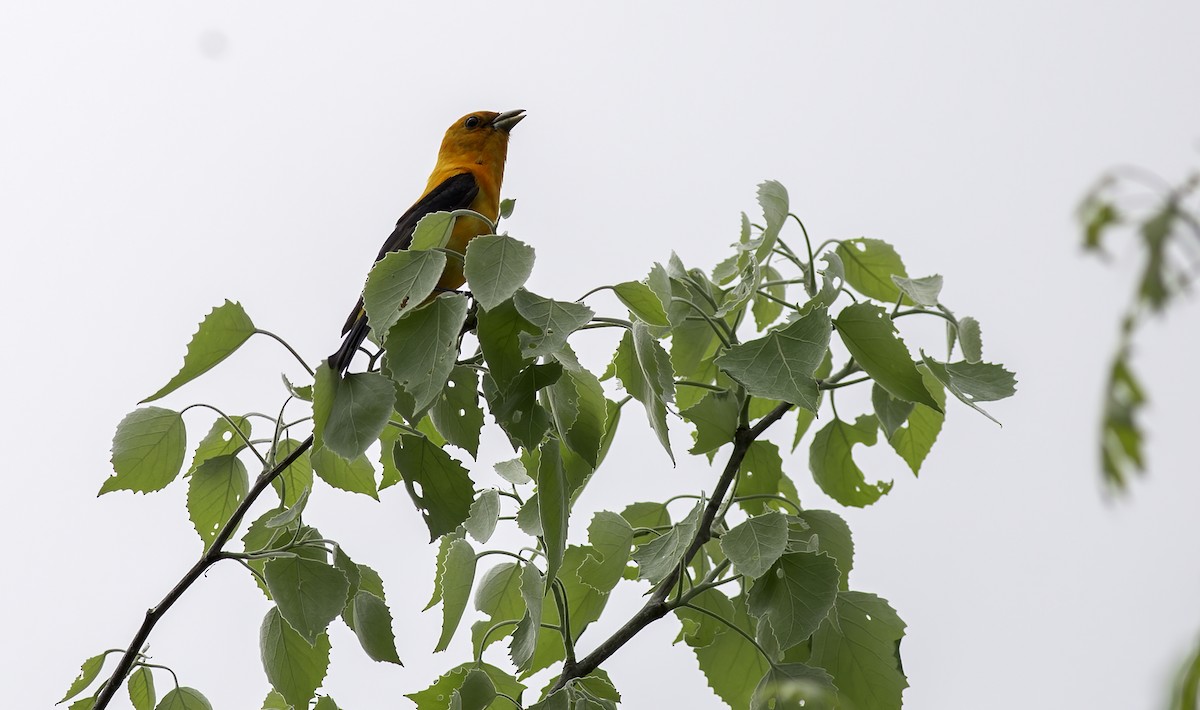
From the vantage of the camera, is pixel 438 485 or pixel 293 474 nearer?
pixel 438 485

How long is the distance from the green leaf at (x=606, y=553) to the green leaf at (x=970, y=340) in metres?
0.63

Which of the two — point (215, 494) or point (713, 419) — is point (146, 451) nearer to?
point (215, 494)

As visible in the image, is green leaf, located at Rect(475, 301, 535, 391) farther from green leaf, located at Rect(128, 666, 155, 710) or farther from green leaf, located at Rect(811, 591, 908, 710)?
green leaf, located at Rect(128, 666, 155, 710)

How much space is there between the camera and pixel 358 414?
1396mm

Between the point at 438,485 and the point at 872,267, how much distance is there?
3.06ft

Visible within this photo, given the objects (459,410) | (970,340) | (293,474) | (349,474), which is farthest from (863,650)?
(293,474)

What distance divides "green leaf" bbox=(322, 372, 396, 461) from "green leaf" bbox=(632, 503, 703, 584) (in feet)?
1.37

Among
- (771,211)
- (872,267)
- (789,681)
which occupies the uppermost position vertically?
(872,267)

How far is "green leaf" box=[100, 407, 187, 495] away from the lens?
1754 mm

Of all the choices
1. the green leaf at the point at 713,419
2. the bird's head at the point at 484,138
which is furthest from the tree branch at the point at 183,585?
the bird's head at the point at 484,138

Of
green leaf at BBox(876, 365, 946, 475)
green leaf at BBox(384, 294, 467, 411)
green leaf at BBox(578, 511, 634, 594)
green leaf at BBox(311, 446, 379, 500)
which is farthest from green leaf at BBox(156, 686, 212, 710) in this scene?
green leaf at BBox(876, 365, 946, 475)

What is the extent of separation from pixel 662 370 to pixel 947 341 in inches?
28.4

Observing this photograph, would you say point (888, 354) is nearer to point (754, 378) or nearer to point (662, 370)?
point (754, 378)

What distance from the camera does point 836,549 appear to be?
1.80 metres
